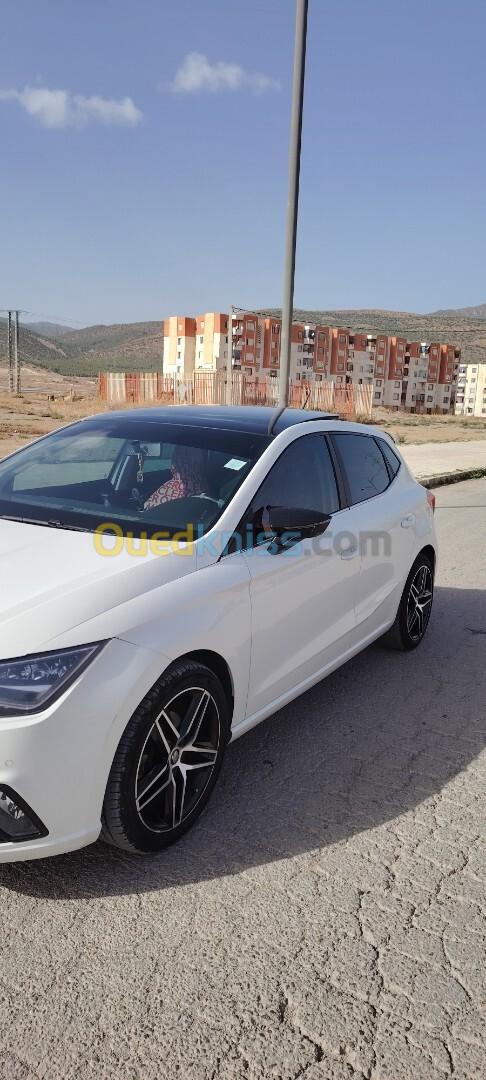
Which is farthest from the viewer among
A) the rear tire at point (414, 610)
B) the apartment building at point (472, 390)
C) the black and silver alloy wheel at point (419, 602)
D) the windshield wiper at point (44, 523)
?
the apartment building at point (472, 390)

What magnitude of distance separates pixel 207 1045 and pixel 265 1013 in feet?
0.61

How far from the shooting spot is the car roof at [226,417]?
4.01 meters

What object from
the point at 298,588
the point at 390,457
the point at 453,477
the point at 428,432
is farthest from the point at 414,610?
the point at 428,432

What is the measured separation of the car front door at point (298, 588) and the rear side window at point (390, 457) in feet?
3.09

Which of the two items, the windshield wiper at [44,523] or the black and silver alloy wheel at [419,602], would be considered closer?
the windshield wiper at [44,523]

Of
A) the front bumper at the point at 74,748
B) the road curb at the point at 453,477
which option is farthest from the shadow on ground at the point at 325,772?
the road curb at the point at 453,477

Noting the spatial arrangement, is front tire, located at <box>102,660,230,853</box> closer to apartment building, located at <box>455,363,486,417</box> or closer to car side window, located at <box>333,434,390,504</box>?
car side window, located at <box>333,434,390,504</box>

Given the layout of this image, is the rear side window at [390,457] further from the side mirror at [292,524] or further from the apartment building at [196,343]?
the apartment building at [196,343]

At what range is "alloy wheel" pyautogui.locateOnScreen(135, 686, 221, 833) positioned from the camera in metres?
2.85

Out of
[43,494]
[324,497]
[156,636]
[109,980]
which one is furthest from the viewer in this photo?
[324,497]

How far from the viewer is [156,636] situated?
273 centimetres

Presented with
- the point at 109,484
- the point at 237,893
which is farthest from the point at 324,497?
the point at 237,893

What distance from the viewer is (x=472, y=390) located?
150250 millimetres

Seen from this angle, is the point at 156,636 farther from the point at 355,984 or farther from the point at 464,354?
the point at 464,354
